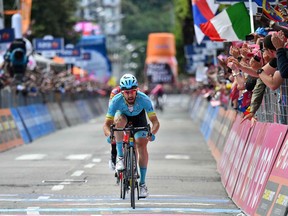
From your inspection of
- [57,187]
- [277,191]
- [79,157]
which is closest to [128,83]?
[57,187]

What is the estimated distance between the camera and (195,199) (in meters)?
15.0

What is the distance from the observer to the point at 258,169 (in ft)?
42.5

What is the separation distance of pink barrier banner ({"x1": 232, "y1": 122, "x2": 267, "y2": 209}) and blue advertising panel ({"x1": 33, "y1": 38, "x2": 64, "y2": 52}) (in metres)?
35.0

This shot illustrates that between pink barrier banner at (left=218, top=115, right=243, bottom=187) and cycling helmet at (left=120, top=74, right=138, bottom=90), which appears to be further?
pink barrier banner at (left=218, top=115, right=243, bottom=187)

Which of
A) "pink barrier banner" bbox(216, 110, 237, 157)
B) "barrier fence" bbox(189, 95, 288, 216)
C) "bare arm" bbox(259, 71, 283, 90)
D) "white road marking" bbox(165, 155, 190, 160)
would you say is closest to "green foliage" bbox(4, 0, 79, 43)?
"white road marking" bbox(165, 155, 190, 160)

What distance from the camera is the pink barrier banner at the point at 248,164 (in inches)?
539

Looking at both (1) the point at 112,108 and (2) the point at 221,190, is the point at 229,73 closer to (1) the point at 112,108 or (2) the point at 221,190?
(2) the point at 221,190

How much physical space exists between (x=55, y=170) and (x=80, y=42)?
56.2 meters

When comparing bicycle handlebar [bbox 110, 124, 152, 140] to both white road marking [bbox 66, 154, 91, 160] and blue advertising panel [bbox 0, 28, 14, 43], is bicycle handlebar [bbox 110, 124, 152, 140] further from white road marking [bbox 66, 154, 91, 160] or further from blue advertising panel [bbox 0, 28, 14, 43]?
blue advertising panel [bbox 0, 28, 14, 43]

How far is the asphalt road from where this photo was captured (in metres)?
13.9

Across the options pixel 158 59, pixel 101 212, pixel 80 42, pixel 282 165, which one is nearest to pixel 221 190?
pixel 101 212

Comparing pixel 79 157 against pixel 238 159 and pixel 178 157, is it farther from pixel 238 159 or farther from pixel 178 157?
pixel 238 159

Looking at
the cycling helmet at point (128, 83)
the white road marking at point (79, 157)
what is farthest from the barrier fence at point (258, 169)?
the white road marking at point (79, 157)

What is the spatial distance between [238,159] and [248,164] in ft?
5.46
